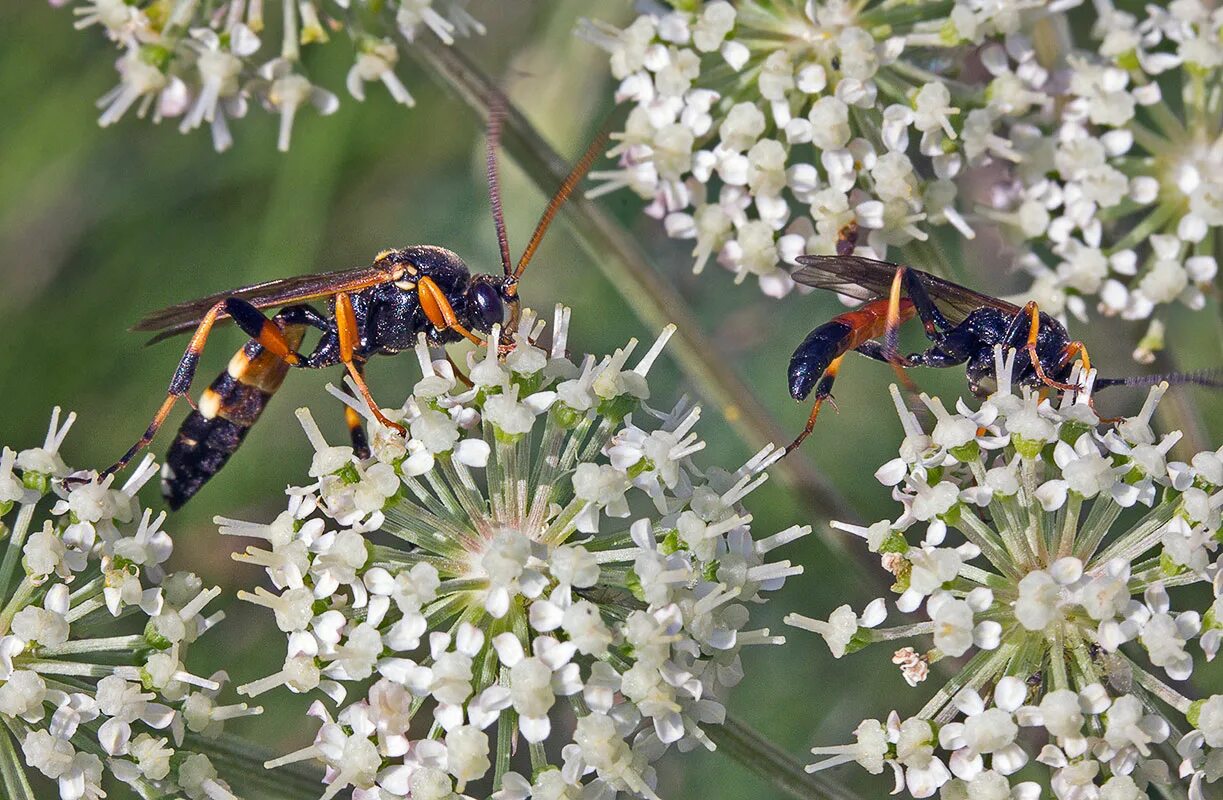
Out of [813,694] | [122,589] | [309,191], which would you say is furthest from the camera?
[309,191]

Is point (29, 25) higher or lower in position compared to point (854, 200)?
higher

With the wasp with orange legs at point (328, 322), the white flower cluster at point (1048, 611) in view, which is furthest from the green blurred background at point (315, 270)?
the white flower cluster at point (1048, 611)

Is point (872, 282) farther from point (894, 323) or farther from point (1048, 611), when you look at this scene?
point (1048, 611)

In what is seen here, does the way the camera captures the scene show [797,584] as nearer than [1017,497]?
No

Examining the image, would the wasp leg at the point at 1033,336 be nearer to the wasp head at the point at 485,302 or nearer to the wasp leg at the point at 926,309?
the wasp leg at the point at 926,309

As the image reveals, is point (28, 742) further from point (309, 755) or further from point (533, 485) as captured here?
point (533, 485)

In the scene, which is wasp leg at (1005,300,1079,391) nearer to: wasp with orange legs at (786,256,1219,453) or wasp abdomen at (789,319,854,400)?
wasp with orange legs at (786,256,1219,453)

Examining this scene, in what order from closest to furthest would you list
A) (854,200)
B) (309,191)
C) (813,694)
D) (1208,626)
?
(1208,626) < (854,200) < (813,694) < (309,191)

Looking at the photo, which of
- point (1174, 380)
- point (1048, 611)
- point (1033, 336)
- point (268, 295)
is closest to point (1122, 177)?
point (1174, 380)

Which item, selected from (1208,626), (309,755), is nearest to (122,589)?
(309,755)
